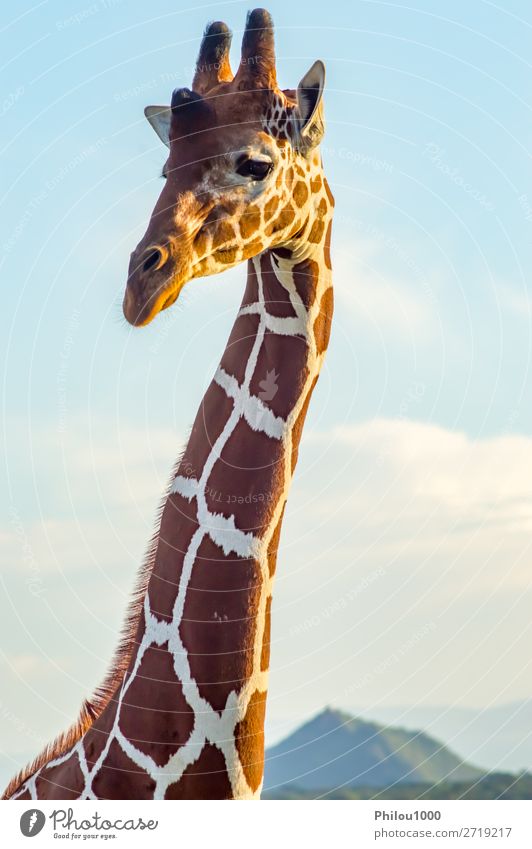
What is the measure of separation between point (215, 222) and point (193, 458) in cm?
140

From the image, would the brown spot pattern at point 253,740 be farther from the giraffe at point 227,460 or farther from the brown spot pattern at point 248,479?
the brown spot pattern at point 248,479

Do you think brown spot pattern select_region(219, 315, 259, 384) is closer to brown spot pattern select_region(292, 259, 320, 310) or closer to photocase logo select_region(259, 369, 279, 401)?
photocase logo select_region(259, 369, 279, 401)

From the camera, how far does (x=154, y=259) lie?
5191 mm

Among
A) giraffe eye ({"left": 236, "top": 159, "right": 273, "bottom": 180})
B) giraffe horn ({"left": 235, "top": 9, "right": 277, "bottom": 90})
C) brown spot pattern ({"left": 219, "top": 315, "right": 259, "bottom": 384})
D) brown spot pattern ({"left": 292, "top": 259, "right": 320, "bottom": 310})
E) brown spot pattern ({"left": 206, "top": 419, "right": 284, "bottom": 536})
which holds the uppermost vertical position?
giraffe horn ({"left": 235, "top": 9, "right": 277, "bottom": 90})

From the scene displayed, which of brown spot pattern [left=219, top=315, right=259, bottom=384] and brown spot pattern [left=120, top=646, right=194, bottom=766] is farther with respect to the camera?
brown spot pattern [left=219, top=315, right=259, bottom=384]

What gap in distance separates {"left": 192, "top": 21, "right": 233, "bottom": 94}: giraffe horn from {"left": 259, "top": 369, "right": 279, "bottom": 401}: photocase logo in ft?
5.59

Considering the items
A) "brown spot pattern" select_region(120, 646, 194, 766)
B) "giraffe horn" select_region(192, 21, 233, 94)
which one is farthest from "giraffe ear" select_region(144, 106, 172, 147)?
"brown spot pattern" select_region(120, 646, 194, 766)

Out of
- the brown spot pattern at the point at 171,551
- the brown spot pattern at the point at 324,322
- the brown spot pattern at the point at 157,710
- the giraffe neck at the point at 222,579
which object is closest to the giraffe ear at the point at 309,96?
the giraffe neck at the point at 222,579

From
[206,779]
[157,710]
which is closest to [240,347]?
[157,710]

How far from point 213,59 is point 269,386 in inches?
78.0

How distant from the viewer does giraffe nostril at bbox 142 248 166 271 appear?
515cm

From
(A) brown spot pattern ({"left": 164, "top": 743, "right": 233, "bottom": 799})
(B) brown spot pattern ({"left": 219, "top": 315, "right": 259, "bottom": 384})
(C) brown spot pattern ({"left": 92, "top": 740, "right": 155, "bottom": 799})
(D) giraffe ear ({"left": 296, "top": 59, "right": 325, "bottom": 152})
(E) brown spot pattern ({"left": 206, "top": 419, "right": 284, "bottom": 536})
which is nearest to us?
(A) brown spot pattern ({"left": 164, "top": 743, "right": 233, "bottom": 799})

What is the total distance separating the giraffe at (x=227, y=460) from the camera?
5.83 metres
